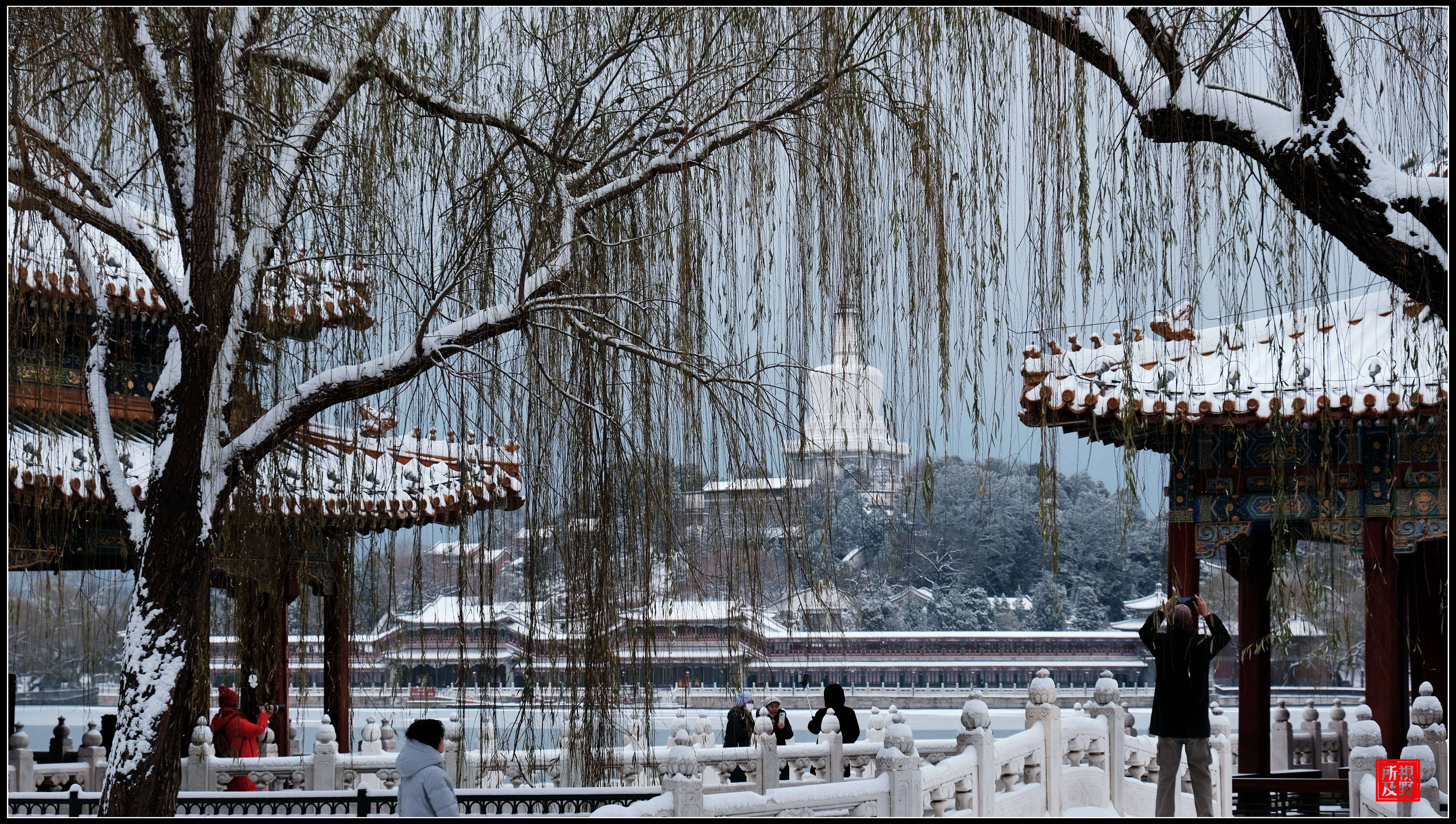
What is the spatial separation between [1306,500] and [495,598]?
→ 13.2 ft

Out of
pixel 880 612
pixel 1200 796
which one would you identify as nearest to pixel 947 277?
pixel 1200 796

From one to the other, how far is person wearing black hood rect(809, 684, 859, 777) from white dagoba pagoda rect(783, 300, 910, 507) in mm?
3913

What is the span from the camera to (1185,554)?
284 inches

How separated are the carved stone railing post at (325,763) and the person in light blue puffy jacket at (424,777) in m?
3.35

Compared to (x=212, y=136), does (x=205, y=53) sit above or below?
above

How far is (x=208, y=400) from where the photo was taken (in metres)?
3.40

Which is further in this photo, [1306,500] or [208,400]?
[1306,500]

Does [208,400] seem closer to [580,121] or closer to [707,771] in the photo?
[580,121]

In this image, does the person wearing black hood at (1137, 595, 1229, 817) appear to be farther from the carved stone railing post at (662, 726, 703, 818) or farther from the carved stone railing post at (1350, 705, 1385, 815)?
the carved stone railing post at (662, 726, 703, 818)

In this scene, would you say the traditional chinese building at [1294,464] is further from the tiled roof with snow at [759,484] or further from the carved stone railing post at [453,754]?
the carved stone railing post at [453,754]

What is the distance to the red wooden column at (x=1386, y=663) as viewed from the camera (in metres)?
6.59

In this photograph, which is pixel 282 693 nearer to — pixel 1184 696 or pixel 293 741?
pixel 293 741

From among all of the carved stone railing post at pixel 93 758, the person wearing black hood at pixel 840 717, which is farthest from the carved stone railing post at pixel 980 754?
the carved stone railing post at pixel 93 758

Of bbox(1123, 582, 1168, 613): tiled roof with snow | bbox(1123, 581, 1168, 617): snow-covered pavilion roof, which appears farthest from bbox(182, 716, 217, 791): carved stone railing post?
bbox(1123, 582, 1168, 613): tiled roof with snow
